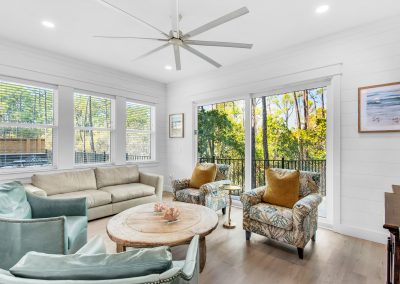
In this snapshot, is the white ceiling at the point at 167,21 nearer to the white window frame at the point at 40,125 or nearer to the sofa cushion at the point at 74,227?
the white window frame at the point at 40,125

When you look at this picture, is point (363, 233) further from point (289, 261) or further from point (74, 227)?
point (74, 227)

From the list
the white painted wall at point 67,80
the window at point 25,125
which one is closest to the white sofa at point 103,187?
the white painted wall at point 67,80

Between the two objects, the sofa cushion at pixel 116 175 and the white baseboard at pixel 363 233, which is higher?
the sofa cushion at pixel 116 175

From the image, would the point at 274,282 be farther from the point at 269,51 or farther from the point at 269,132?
the point at 269,51

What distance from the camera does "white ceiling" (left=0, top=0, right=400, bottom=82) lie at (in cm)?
250

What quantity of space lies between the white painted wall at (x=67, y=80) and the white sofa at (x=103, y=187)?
353 mm

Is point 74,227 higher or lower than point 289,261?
higher

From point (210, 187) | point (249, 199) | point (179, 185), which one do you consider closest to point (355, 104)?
point (249, 199)

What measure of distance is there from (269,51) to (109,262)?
12.5 ft

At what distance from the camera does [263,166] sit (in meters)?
4.09

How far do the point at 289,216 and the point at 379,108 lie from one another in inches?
71.1

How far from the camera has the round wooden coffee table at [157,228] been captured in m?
1.83

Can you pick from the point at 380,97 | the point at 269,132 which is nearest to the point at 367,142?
the point at 380,97

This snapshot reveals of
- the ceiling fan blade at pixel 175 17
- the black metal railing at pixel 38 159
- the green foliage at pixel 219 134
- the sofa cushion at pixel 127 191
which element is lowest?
the sofa cushion at pixel 127 191
